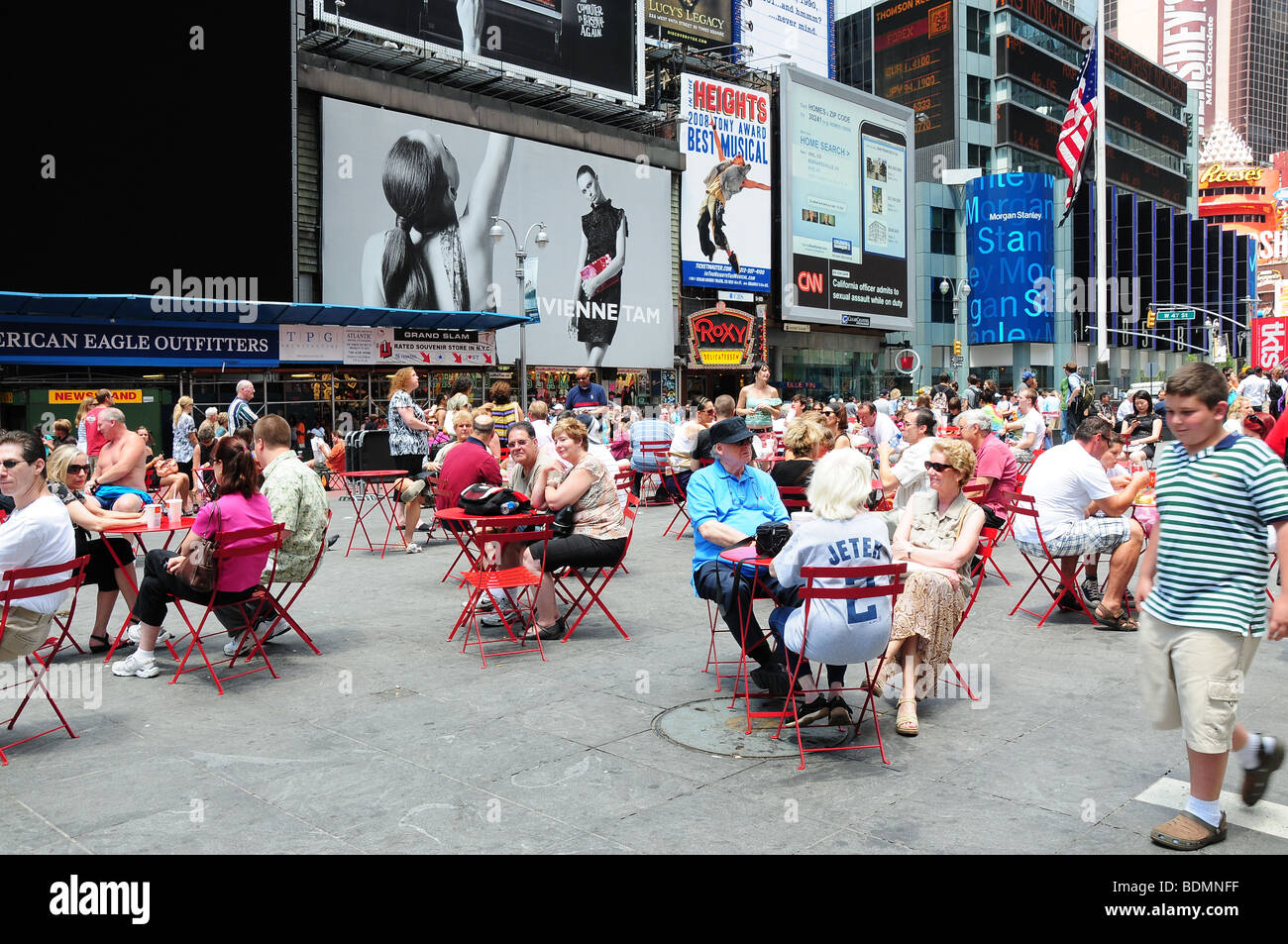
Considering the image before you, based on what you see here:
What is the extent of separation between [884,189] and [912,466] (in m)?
44.6

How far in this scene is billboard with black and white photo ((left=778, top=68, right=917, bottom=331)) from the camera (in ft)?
145

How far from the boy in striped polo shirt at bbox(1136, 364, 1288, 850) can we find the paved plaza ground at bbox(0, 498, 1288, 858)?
39 centimetres

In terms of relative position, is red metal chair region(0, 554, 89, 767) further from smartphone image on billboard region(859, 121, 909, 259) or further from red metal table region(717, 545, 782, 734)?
smartphone image on billboard region(859, 121, 909, 259)

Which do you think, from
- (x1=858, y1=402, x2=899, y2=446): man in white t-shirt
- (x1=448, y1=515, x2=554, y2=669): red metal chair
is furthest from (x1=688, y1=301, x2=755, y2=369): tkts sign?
(x1=448, y1=515, x2=554, y2=669): red metal chair

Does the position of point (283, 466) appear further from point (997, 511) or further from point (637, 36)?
point (637, 36)

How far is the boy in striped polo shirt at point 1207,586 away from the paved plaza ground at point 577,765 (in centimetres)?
39

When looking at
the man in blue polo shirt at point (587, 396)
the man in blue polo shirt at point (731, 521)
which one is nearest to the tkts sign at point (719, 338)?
the man in blue polo shirt at point (587, 396)

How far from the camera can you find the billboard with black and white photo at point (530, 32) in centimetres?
2828

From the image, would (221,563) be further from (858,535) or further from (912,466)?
(912,466)

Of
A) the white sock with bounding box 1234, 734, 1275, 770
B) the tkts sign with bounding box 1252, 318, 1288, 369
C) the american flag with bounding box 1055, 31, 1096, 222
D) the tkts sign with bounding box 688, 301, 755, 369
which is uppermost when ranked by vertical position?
the american flag with bounding box 1055, 31, 1096, 222

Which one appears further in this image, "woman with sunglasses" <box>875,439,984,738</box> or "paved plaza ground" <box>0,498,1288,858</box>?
"woman with sunglasses" <box>875,439,984,738</box>

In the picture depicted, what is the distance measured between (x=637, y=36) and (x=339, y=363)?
61.2 feet

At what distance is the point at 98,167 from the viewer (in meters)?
21.7

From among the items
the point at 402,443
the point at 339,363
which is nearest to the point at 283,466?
the point at 402,443
